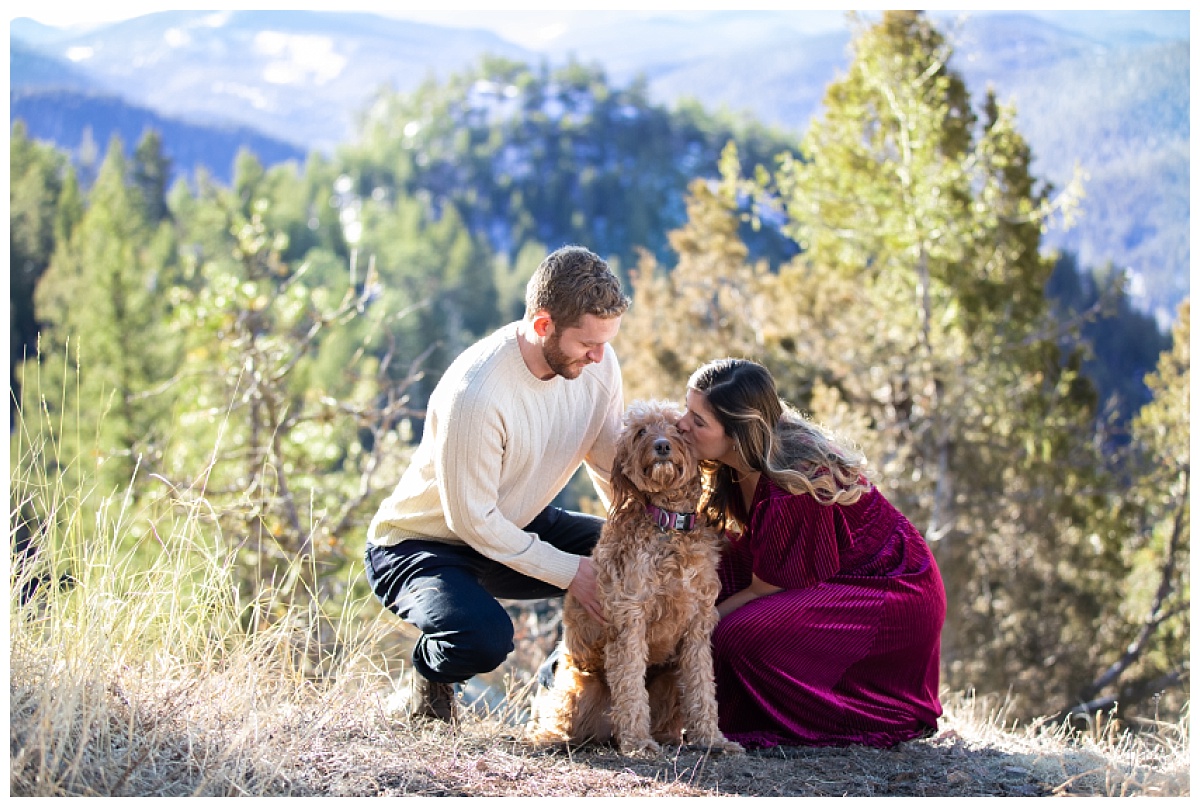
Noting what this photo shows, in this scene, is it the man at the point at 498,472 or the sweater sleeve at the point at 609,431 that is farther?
the sweater sleeve at the point at 609,431

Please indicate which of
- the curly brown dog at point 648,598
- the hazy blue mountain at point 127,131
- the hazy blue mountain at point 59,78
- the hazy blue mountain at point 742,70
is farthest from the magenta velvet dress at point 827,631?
the hazy blue mountain at point 59,78

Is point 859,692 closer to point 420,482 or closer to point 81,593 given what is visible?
point 420,482

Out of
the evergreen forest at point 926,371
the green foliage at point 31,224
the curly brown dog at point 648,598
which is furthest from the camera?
the green foliage at point 31,224

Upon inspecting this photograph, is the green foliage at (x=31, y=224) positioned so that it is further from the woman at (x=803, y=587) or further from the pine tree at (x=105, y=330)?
the woman at (x=803, y=587)

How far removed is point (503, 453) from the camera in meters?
4.19

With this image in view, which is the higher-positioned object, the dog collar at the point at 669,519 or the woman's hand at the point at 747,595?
the dog collar at the point at 669,519

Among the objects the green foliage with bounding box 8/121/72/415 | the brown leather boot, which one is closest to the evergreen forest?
the brown leather boot

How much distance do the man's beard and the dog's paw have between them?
133 cm

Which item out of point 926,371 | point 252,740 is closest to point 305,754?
point 252,740

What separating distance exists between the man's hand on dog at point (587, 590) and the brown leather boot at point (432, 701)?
0.79 metres

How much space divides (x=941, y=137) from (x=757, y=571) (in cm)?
1110

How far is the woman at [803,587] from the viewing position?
4.01m

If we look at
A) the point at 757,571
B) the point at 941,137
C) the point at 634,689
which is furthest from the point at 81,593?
the point at 941,137

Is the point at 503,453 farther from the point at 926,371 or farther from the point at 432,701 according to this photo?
the point at 926,371
